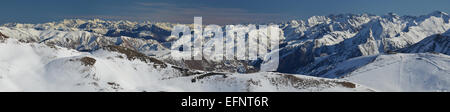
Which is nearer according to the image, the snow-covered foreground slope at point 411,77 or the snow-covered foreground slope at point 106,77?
the snow-covered foreground slope at point 106,77

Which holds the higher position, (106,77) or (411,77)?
(106,77)

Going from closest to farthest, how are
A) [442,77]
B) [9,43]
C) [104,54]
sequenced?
[9,43], [104,54], [442,77]

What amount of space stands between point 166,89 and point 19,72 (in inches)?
1522

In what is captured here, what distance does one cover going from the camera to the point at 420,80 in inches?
6732

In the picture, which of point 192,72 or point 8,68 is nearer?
point 8,68

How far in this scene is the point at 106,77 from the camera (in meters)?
111

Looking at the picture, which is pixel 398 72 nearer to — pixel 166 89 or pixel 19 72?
pixel 166 89

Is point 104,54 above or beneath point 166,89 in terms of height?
above

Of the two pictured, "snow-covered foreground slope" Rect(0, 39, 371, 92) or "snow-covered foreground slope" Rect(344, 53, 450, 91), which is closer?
"snow-covered foreground slope" Rect(0, 39, 371, 92)

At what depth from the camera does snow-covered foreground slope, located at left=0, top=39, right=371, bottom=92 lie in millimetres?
102438

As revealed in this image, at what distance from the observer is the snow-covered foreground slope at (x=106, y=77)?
102 m

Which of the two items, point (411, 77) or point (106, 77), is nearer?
point (106, 77)
